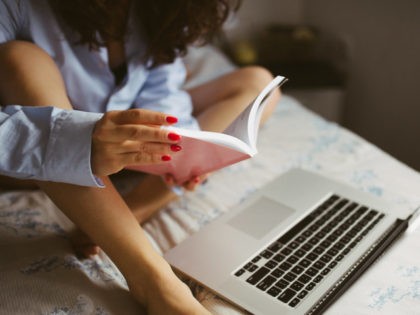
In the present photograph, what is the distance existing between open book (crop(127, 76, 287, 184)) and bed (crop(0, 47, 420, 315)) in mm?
114

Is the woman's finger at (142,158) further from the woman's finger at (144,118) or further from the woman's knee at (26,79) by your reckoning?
the woman's knee at (26,79)

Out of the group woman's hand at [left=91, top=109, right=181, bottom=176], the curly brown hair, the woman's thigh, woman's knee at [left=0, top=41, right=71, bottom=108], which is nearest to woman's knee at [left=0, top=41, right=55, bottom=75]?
woman's knee at [left=0, top=41, right=71, bottom=108]

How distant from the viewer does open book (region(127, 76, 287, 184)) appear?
1.94 ft

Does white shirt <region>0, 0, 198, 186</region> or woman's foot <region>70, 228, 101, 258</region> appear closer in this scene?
white shirt <region>0, 0, 198, 186</region>

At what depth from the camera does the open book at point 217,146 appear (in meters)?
0.59

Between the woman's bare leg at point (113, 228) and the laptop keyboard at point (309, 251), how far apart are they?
112 mm

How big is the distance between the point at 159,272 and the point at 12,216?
34 cm

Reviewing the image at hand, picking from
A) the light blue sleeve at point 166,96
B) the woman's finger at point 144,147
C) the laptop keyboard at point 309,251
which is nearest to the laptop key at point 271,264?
the laptop keyboard at point 309,251

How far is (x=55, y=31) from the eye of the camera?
0.88 meters

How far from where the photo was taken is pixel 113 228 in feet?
2.23

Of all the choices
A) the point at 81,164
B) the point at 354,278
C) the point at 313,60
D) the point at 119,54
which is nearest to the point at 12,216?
the point at 81,164

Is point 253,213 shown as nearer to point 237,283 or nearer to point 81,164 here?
point 237,283

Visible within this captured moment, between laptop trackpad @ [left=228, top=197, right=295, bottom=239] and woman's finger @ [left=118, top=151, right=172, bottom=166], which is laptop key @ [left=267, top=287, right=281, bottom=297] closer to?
laptop trackpad @ [left=228, top=197, right=295, bottom=239]

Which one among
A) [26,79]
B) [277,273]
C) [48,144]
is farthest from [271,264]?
[26,79]
